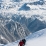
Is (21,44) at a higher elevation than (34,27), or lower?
lower

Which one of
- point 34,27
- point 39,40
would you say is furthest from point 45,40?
point 34,27

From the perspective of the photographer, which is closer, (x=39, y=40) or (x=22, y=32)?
(x=39, y=40)

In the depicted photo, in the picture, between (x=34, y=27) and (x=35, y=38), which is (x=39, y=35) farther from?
(x=34, y=27)

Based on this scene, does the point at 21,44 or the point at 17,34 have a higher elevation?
the point at 17,34

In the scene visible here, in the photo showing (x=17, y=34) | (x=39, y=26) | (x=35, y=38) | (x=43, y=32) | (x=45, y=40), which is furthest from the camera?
(x=39, y=26)

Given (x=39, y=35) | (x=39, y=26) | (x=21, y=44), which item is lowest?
(x=21, y=44)

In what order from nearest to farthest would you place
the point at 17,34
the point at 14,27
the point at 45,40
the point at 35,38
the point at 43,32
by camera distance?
the point at 45,40 < the point at 35,38 < the point at 43,32 < the point at 17,34 < the point at 14,27

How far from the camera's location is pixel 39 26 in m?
198

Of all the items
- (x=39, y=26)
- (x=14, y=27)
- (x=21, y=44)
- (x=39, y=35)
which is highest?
(x=39, y=26)

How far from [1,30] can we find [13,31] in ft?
61.6

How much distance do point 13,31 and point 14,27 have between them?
7055 millimetres

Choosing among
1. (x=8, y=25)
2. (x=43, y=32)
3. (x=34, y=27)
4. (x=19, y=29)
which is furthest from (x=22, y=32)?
(x=43, y=32)

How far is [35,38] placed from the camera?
58.7 feet

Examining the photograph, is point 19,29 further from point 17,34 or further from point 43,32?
point 43,32
